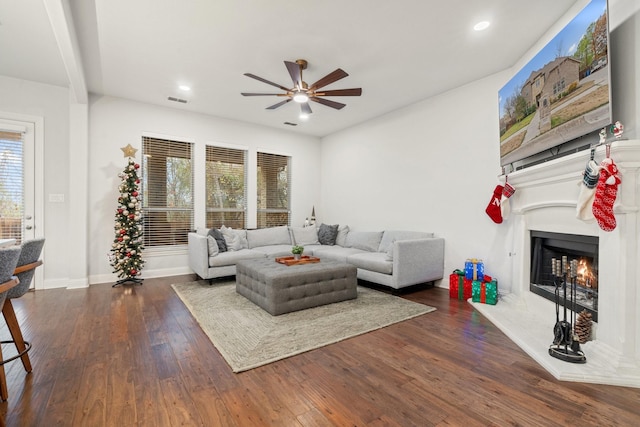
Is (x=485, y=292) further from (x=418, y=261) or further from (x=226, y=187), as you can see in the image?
(x=226, y=187)

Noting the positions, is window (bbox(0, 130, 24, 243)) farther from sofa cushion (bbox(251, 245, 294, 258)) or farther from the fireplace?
the fireplace

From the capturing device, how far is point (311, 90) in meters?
3.55

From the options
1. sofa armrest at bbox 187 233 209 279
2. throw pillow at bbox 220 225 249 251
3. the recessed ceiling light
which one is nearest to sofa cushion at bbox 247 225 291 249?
throw pillow at bbox 220 225 249 251

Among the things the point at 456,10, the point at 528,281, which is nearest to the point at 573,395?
the point at 528,281

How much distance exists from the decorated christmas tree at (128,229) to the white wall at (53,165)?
0.67m

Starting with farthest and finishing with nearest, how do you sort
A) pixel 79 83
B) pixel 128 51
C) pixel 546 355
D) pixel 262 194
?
pixel 262 194
pixel 79 83
pixel 128 51
pixel 546 355

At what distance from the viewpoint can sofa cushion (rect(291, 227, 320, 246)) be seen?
6172 millimetres

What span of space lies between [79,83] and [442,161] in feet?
16.8

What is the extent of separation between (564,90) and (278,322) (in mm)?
3348

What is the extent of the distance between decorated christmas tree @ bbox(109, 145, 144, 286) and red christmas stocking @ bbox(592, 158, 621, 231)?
5465mm

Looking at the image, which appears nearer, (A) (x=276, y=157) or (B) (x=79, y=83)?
(B) (x=79, y=83)

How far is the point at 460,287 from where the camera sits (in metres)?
3.92

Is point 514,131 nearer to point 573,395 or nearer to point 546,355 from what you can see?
point 546,355

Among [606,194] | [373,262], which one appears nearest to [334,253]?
[373,262]
